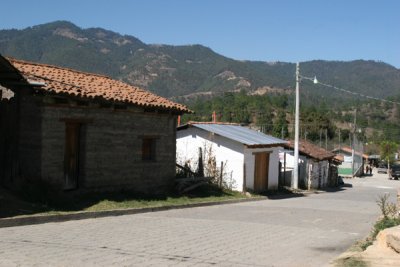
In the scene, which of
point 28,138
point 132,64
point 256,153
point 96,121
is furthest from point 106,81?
point 132,64

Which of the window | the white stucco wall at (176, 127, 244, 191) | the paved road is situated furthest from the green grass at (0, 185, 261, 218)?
the white stucco wall at (176, 127, 244, 191)

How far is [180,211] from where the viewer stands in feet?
52.6

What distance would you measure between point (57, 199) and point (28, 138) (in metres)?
2.01

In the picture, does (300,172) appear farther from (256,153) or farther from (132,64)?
(132,64)

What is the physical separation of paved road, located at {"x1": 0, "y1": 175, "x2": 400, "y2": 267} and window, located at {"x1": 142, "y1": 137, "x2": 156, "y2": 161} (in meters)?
3.65

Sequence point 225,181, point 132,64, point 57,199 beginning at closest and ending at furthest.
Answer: point 57,199, point 225,181, point 132,64

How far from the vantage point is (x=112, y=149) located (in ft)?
54.3

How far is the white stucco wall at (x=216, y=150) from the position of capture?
81.7ft

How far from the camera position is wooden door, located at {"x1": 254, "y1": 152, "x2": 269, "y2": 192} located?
26406 mm

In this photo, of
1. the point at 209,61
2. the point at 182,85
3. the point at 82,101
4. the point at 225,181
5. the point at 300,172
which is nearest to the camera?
the point at 82,101

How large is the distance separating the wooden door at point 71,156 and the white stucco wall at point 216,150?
10.3 m

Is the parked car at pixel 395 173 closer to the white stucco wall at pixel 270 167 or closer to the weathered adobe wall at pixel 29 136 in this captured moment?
the white stucco wall at pixel 270 167

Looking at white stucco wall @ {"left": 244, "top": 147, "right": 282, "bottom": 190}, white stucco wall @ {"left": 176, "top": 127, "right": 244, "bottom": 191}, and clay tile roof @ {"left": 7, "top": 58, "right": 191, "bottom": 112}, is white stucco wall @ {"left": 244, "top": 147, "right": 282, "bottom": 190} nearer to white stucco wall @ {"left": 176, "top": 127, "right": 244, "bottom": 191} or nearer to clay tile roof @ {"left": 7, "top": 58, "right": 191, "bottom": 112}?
white stucco wall @ {"left": 176, "top": 127, "right": 244, "bottom": 191}

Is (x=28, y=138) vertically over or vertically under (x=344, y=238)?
over
